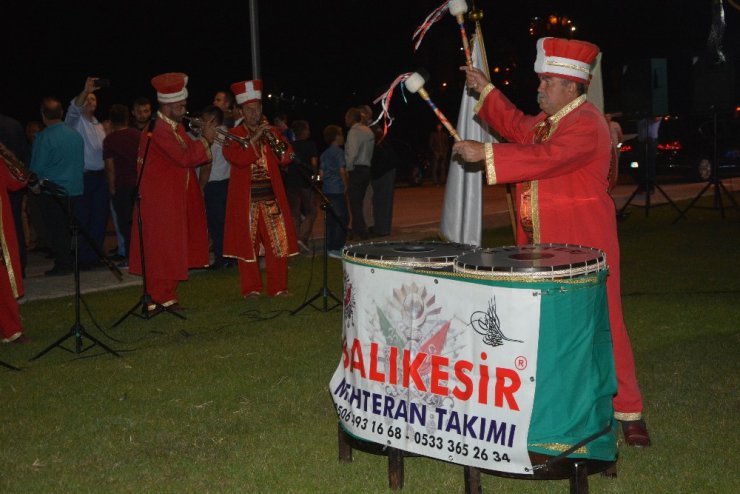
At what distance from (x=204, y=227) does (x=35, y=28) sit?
729 inches

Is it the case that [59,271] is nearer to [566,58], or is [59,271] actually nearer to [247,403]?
[247,403]

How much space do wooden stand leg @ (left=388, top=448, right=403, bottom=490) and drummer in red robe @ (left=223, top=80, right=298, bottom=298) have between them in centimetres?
519

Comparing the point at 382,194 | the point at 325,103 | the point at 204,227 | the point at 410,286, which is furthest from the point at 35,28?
the point at 410,286

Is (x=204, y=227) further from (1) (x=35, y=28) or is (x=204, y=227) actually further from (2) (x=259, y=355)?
(1) (x=35, y=28)

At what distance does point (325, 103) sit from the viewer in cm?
3447

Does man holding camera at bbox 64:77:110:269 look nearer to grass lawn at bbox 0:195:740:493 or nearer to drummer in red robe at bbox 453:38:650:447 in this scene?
grass lawn at bbox 0:195:740:493

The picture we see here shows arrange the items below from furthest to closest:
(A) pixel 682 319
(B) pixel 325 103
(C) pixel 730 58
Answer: (B) pixel 325 103 < (C) pixel 730 58 < (A) pixel 682 319

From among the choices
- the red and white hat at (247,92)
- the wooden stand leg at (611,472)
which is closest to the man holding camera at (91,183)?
the red and white hat at (247,92)

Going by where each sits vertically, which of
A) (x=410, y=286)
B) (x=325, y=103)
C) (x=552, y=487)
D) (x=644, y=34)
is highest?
(x=644, y=34)

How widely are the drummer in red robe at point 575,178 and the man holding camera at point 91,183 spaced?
8.17 meters

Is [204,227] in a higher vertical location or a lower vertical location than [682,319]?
higher

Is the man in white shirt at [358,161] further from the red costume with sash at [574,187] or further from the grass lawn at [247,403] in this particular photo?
the red costume with sash at [574,187]

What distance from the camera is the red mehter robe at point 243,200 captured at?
31.3 ft

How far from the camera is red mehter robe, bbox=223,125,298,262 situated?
9.54 m
